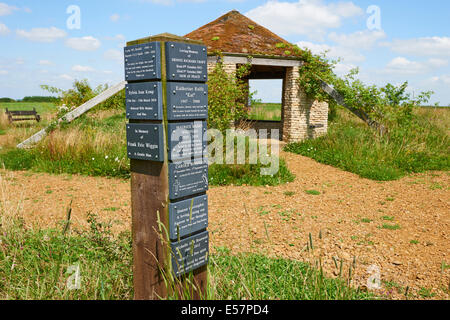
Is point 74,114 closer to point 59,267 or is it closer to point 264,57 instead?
point 264,57

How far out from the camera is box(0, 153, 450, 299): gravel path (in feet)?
14.3

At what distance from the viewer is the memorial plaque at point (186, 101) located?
283cm

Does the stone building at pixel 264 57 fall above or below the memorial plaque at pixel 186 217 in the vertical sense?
above

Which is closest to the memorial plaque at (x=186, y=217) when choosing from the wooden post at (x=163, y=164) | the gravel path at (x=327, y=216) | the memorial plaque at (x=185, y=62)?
the wooden post at (x=163, y=164)

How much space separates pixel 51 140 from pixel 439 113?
50.6 feet

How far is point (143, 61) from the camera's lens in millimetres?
2873

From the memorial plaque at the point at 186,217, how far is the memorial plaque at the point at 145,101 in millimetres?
736

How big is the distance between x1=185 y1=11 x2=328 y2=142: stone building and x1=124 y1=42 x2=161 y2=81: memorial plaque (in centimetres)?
924

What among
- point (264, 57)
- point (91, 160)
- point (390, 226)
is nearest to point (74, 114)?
point (91, 160)

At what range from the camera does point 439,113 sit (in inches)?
630

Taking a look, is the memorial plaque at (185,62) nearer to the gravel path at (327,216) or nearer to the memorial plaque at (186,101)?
the memorial plaque at (186,101)

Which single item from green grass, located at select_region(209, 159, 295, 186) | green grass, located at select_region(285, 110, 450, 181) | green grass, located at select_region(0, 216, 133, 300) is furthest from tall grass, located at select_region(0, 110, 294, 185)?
green grass, located at select_region(0, 216, 133, 300)

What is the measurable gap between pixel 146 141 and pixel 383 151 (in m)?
8.71

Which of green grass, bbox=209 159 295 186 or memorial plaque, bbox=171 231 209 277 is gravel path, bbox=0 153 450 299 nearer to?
green grass, bbox=209 159 295 186
